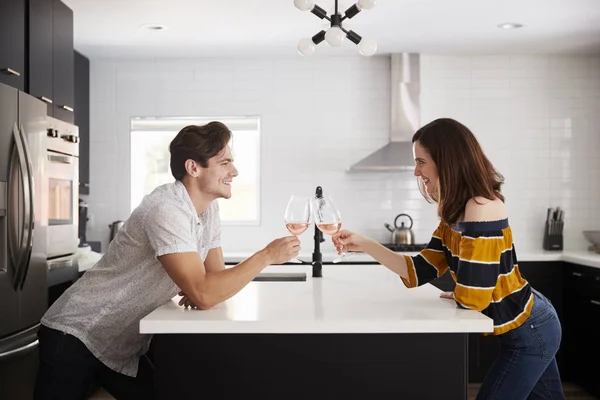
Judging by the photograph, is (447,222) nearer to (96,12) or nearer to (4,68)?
(4,68)

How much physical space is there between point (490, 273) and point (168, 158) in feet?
13.8

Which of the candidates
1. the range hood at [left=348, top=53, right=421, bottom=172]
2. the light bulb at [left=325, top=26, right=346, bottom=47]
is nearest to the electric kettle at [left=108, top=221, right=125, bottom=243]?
the range hood at [left=348, top=53, right=421, bottom=172]

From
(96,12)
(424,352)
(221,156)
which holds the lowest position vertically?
(424,352)

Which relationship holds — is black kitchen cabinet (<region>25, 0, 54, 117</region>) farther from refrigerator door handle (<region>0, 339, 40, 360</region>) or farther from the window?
the window

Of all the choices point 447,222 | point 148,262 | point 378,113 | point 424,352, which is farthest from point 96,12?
point 424,352

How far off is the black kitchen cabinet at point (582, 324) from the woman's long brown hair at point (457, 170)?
2717 mm

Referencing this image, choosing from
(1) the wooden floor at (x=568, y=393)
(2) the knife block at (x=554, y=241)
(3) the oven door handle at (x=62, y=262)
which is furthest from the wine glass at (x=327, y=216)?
(2) the knife block at (x=554, y=241)

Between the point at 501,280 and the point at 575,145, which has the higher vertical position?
the point at 575,145

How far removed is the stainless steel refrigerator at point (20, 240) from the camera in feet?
9.96

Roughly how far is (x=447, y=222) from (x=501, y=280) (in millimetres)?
246

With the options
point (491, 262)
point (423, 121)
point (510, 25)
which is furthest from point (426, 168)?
point (423, 121)

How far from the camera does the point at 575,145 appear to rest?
222 inches

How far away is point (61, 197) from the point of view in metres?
3.86

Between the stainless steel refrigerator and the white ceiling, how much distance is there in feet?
4.07
